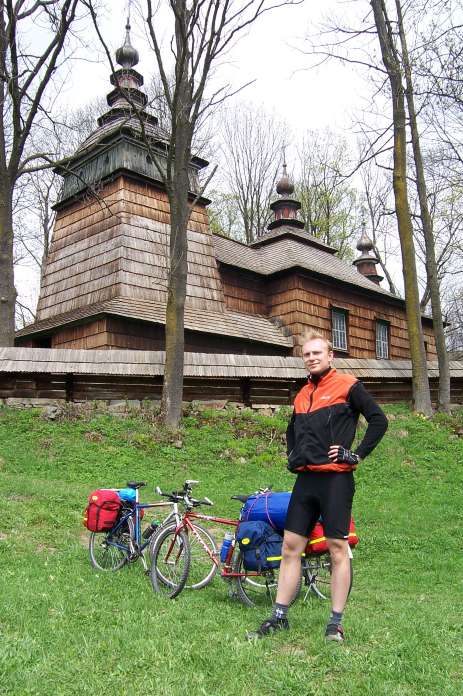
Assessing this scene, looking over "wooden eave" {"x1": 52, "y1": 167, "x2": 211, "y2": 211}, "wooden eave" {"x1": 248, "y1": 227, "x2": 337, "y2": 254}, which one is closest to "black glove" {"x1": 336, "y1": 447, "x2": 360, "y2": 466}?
"wooden eave" {"x1": 52, "y1": 167, "x2": 211, "y2": 211}

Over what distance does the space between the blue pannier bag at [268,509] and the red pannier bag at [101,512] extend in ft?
4.35

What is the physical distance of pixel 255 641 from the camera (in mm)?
3326

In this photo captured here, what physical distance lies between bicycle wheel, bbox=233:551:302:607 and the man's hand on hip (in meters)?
1.27

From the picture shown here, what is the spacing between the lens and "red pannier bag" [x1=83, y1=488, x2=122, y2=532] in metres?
5.14

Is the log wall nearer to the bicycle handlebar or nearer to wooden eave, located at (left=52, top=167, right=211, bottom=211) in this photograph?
wooden eave, located at (left=52, top=167, right=211, bottom=211)

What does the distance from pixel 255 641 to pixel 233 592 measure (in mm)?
1111

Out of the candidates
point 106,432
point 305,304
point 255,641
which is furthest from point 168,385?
point 305,304

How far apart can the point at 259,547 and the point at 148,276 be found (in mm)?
12241

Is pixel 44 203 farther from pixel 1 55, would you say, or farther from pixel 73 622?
pixel 73 622

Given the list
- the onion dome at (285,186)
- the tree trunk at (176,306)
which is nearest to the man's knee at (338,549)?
the tree trunk at (176,306)

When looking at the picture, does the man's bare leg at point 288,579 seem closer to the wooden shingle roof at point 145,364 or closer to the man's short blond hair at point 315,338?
the man's short blond hair at point 315,338

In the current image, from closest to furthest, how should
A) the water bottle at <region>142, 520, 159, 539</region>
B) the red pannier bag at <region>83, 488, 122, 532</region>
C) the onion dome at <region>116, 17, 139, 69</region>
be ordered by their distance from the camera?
the water bottle at <region>142, 520, 159, 539</region> < the red pannier bag at <region>83, 488, 122, 532</region> < the onion dome at <region>116, 17, 139, 69</region>

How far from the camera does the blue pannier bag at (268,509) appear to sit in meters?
4.31

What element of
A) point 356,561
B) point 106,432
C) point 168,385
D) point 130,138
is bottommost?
Result: point 356,561
